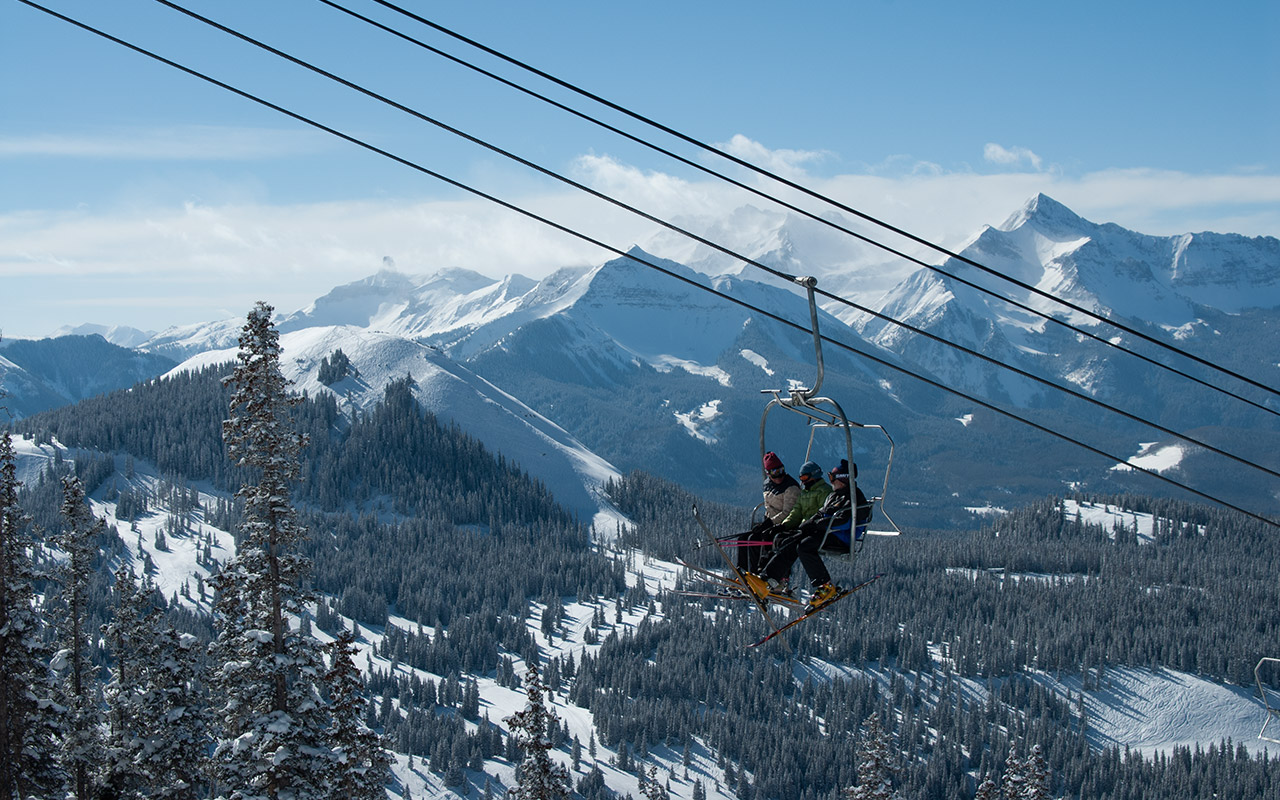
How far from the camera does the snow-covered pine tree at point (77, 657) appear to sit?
91.9ft

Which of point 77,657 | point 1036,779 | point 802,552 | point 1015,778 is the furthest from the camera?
point 1015,778

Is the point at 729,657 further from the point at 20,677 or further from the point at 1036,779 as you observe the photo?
the point at 20,677

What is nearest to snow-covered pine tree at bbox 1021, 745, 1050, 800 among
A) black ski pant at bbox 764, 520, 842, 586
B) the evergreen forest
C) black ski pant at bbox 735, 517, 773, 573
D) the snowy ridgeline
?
Result: black ski pant at bbox 735, 517, 773, 573

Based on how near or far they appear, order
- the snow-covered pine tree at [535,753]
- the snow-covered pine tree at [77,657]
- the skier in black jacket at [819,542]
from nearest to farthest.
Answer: the skier in black jacket at [819,542]
the snow-covered pine tree at [77,657]
the snow-covered pine tree at [535,753]

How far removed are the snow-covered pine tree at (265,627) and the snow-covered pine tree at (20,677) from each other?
4.19 m

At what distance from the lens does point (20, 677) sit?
24406 mm

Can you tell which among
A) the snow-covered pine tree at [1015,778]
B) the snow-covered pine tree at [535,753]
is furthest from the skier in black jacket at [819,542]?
the snow-covered pine tree at [1015,778]

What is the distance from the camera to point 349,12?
15.4m

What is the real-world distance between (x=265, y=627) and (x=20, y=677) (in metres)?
5.88

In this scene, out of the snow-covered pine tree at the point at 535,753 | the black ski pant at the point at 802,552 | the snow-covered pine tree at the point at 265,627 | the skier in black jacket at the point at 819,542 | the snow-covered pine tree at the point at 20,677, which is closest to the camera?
the skier in black jacket at the point at 819,542

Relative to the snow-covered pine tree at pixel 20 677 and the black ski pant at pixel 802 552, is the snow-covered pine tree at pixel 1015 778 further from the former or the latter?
the snow-covered pine tree at pixel 20 677

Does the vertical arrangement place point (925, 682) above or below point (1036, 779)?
below

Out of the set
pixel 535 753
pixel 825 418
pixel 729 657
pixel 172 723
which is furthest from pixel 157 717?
pixel 729 657

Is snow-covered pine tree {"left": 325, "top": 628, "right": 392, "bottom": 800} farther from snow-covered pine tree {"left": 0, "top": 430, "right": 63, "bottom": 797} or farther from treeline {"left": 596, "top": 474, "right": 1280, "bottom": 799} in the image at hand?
treeline {"left": 596, "top": 474, "right": 1280, "bottom": 799}
